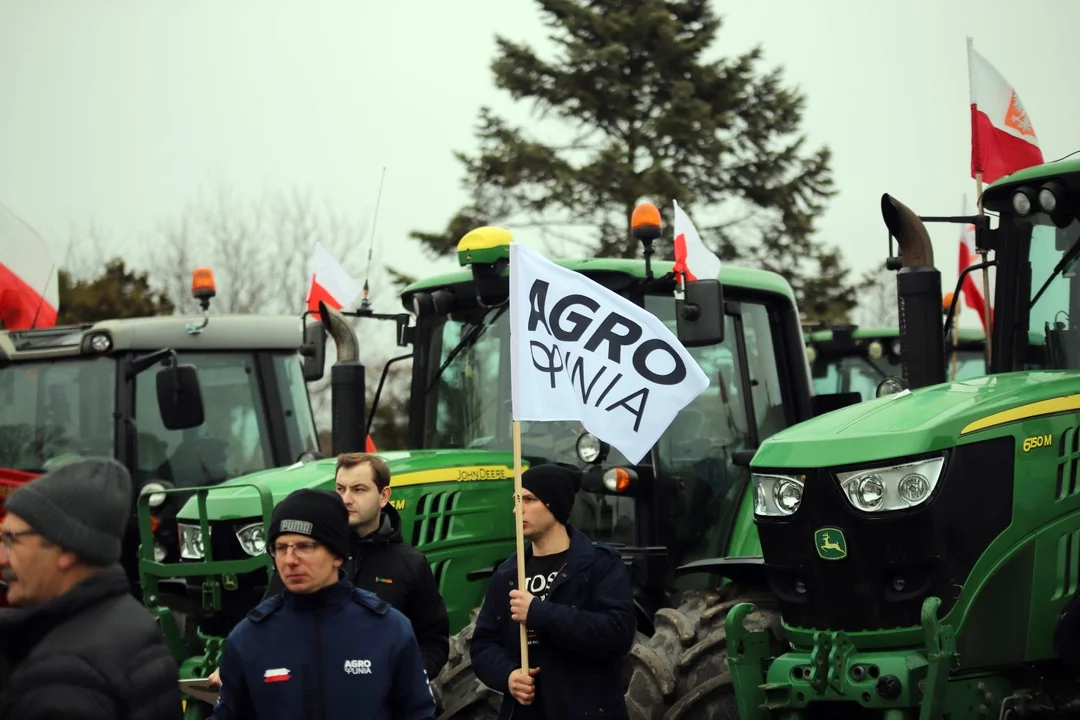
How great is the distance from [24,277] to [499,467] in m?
5.79

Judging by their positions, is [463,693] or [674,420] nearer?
[463,693]

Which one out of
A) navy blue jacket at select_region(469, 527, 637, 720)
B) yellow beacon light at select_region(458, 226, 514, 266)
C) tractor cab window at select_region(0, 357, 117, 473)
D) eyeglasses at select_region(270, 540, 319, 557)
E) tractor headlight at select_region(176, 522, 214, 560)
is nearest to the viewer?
eyeglasses at select_region(270, 540, 319, 557)

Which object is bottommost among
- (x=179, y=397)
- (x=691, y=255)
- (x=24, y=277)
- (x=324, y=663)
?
(x=324, y=663)

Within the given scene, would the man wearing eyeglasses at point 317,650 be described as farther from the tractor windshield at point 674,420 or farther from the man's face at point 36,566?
the tractor windshield at point 674,420

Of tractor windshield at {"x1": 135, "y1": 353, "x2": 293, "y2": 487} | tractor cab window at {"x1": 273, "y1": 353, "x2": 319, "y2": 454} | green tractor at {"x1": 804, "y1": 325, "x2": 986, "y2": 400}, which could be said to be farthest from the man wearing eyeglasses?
green tractor at {"x1": 804, "y1": 325, "x2": 986, "y2": 400}

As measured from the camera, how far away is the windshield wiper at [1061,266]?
20.0 ft

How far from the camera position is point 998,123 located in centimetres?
860

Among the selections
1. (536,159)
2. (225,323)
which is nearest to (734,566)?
(225,323)

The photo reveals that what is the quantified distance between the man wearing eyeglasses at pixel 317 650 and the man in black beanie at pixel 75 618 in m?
0.74

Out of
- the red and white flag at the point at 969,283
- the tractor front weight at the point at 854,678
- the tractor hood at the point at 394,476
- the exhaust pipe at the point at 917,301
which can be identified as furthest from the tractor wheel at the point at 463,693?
the red and white flag at the point at 969,283

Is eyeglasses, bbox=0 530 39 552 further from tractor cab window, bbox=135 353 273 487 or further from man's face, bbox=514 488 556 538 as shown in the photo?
tractor cab window, bbox=135 353 273 487

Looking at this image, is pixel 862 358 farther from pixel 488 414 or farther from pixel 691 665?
pixel 691 665

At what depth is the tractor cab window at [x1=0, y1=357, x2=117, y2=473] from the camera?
10461 millimetres

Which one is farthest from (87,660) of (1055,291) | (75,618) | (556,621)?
(1055,291)
